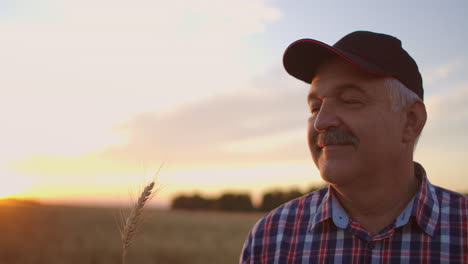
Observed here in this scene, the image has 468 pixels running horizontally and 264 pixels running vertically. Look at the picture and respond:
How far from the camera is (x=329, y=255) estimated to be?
2664 mm

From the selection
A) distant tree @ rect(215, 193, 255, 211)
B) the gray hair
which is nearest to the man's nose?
the gray hair

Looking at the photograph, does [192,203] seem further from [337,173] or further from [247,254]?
[337,173]

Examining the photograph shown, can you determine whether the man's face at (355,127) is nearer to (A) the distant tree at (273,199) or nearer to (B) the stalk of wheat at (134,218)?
(B) the stalk of wheat at (134,218)

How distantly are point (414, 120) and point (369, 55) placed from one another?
0.48 meters

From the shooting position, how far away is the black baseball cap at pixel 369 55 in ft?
8.58

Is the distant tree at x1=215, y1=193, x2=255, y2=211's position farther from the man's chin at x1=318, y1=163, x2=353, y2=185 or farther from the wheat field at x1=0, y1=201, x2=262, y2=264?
the man's chin at x1=318, y1=163, x2=353, y2=185

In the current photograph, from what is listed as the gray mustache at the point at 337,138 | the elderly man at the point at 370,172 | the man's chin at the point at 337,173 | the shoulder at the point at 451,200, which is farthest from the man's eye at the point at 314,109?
the shoulder at the point at 451,200

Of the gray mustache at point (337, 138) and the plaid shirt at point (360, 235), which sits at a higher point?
the gray mustache at point (337, 138)

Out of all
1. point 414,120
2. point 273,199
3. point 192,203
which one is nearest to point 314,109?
point 414,120

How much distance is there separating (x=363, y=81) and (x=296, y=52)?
0.51 meters

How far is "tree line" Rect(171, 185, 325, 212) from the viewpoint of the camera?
2708 cm

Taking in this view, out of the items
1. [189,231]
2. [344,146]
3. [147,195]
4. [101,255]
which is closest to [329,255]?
[344,146]

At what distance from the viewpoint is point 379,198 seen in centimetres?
263

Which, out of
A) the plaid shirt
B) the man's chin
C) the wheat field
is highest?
the man's chin
